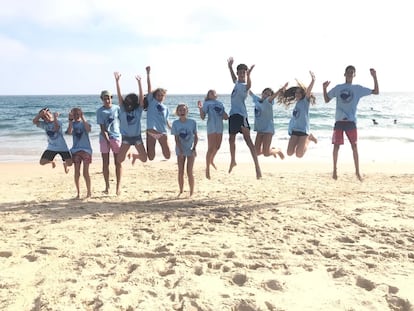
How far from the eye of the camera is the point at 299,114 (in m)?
8.00

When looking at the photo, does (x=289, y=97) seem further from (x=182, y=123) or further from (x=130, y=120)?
(x=130, y=120)

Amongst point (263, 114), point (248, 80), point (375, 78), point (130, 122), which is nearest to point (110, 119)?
point (130, 122)

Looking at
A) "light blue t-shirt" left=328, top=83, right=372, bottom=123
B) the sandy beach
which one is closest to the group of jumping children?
"light blue t-shirt" left=328, top=83, right=372, bottom=123

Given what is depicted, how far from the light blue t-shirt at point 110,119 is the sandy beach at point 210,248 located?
1.11m

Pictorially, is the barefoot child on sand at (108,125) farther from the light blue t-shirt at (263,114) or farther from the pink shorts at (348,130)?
the pink shorts at (348,130)

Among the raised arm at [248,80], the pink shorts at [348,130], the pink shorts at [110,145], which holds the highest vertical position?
the raised arm at [248,80]

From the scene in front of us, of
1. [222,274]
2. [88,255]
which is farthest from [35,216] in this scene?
[222,274]

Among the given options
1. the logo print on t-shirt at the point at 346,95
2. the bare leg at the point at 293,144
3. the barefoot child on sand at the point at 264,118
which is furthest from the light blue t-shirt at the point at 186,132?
the logo print on t-shirt at the point at 346,95

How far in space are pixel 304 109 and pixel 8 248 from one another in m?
5.42

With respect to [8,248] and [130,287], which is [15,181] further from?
[130,287]

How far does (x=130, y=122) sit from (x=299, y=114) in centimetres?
305

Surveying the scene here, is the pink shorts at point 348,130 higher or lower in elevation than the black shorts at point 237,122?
lower

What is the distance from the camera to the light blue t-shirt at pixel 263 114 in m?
7.97

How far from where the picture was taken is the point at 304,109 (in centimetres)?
799
